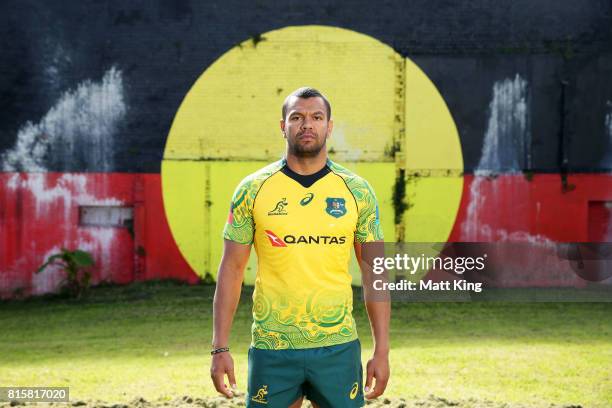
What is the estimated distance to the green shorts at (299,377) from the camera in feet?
14.5

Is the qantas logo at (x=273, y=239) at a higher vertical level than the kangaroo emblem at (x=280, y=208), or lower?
lower

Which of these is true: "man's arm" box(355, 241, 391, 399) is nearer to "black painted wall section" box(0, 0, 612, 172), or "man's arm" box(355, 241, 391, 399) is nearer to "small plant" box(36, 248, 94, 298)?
"small plant" box(36, 248, 94, 298)

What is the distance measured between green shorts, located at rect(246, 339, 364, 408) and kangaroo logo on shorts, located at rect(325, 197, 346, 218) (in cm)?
66

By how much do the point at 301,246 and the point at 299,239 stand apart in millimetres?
36

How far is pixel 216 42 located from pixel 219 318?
11.8m

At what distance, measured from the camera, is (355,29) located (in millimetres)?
15711

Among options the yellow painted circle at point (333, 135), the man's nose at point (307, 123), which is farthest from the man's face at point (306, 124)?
the yellow painted circle at point (333, 135)

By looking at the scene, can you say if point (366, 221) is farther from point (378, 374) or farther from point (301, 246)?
point (378, 374)

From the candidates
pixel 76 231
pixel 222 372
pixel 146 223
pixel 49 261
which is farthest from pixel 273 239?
pixel 76 231

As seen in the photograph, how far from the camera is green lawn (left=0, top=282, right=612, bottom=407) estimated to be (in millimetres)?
8836

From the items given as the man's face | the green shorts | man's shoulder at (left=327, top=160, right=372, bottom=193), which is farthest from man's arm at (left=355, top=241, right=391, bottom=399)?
the man's face

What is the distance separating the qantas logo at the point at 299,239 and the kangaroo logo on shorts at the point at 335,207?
12cm

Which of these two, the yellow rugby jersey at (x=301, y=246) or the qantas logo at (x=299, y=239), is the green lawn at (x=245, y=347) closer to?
the yellow rugby jersey at (x=301, y=246)

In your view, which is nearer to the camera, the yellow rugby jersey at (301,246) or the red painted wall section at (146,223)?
the yellow rugby jersey at (301,246)
